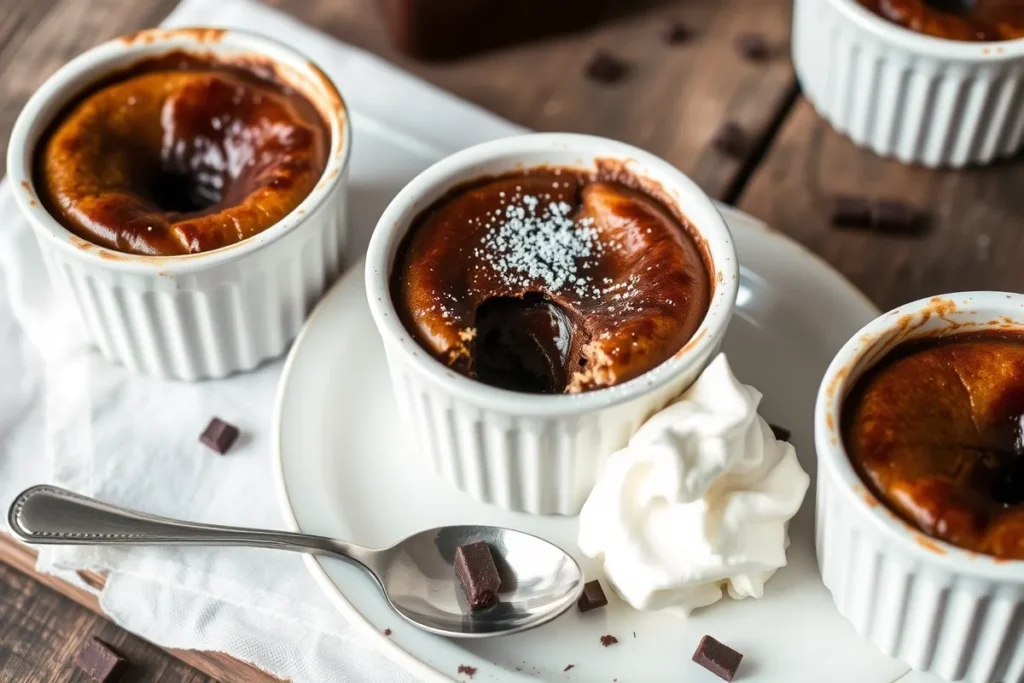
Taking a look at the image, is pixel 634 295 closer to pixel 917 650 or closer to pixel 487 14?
pixel 917 650

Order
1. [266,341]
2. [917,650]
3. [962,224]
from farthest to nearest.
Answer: [962,224], [266,341], [917,650]

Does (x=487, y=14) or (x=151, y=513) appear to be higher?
(x=487, y=14)

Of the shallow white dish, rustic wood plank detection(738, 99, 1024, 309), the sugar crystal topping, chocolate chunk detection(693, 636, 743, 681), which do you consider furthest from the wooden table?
chocolate chunk detection(693, 636, 743, 681)

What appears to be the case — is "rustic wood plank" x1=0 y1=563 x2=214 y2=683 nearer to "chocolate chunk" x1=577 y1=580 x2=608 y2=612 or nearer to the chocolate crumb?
"chocolate chunk" x1=577 y1=580 x2=608 y2=612

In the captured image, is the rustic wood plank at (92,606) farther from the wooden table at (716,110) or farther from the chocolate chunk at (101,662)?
the wooden table at (716,110)

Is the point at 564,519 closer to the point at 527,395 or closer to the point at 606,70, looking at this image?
the point at 527,395

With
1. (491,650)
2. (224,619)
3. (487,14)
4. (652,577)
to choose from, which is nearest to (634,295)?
(652,577)

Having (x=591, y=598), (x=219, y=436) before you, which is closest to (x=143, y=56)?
(x=219, y=436)
